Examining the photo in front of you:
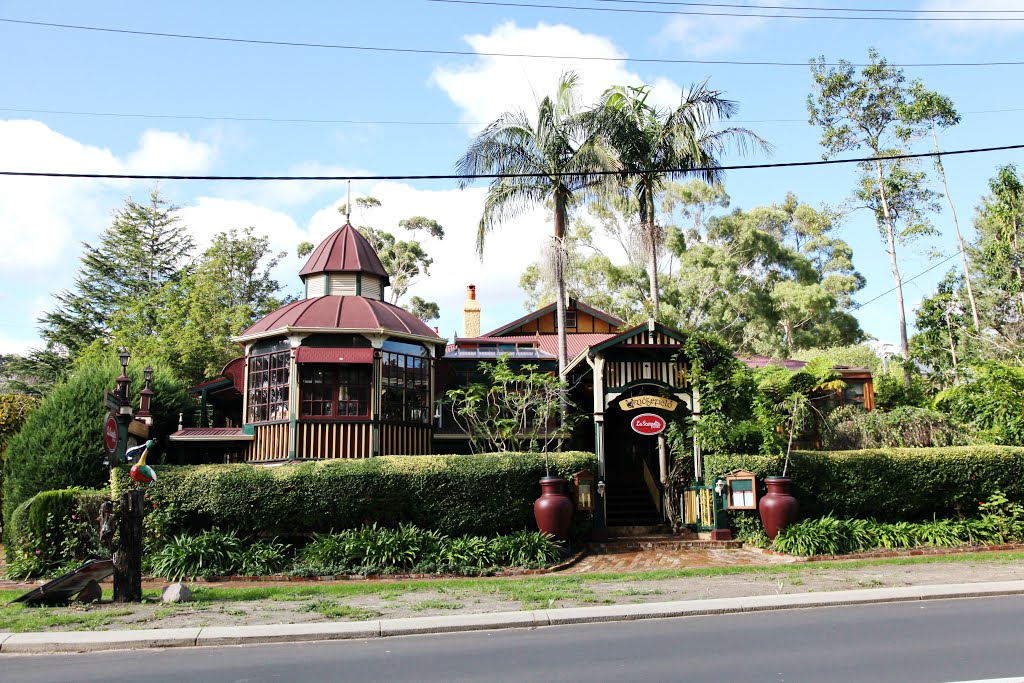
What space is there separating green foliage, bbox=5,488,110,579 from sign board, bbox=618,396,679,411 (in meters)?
10.9

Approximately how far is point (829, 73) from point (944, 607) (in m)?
29.8

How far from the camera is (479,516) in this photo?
55.2 ft

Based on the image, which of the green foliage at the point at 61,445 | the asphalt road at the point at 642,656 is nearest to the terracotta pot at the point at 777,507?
the asphalt road at the point at 642,656

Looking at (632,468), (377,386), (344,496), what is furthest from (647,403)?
(344,496)

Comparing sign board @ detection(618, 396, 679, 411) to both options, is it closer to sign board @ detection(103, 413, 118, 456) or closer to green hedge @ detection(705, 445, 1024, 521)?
green hedge @ detection(705, 445, 1024, 521)

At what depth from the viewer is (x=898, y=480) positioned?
58.1 feet

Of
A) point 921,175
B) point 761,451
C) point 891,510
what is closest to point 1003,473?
point 891,510

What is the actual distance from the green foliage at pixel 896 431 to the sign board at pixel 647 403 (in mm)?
4379

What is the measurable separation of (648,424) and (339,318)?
8010 mm

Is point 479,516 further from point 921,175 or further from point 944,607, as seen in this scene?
point 921,175

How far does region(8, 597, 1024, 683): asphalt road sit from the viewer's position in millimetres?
7473

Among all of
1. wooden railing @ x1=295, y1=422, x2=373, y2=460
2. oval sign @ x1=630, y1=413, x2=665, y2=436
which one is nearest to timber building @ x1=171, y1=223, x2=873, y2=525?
wooden railing @ x1=295, y1=422, x2=373, y2=460

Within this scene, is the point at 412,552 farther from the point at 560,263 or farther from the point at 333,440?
the point at 560,263

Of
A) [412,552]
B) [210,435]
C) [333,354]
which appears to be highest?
[333,354]
